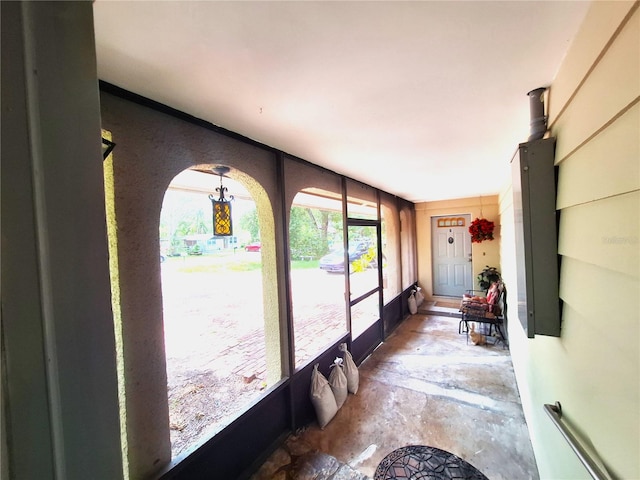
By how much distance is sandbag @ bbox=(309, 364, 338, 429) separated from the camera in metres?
2.31

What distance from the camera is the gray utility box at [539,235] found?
1.15m

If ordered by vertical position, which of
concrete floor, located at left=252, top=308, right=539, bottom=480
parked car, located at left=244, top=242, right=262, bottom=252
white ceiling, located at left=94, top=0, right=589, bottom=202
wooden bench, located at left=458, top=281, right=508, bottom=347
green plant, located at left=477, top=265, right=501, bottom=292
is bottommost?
concrete floor, located at left=252, top=308, right=539, bottom=480

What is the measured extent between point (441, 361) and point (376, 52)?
140 inches

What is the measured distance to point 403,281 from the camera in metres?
5.20

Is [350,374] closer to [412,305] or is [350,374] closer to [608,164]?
[608,164]

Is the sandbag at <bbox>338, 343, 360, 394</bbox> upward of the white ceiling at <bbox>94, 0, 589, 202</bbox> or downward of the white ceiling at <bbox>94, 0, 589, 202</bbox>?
downward

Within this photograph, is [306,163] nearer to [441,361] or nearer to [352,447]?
[352,447]

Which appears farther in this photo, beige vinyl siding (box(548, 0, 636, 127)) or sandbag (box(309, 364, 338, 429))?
sandbag (box(309, 364, 338, 429))

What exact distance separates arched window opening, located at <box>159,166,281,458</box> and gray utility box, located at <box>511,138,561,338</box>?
1611mm

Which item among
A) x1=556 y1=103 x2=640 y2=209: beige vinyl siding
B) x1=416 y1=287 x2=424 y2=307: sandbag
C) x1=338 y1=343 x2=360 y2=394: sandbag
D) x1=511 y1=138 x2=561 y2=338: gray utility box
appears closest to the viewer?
x1=556 y1=103 x2=640 y2=209: beige vinyl siding

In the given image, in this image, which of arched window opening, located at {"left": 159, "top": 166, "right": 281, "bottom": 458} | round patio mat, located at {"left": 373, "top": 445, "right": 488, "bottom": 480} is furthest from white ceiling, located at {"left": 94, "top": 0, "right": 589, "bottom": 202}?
round patio mat, located at {"left": 373, "top": 445, "right": 488, "bottom": 480}

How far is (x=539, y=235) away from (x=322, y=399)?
207cm

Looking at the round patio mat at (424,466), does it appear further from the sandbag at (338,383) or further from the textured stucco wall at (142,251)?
the textured stucco wall at (142,251)

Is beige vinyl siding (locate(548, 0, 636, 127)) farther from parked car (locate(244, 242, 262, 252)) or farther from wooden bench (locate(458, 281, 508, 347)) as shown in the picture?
parked car (locate(244, 242, 262, 252))
